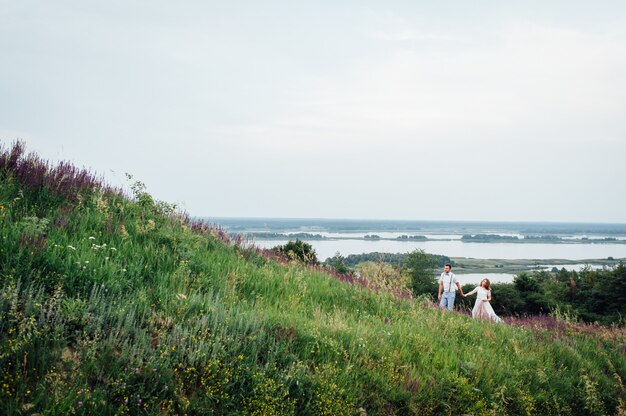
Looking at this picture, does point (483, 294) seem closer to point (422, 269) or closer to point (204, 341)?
point (204, 341)

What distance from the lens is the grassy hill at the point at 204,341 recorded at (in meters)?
4.47

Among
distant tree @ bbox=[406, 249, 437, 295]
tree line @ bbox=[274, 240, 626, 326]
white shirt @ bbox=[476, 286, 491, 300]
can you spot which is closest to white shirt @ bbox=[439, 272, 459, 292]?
white shirt @ bbox=[476, 286, 491, 300]

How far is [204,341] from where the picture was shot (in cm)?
545

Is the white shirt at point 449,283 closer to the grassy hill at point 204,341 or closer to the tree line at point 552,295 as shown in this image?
the grassy hill at point 204,341

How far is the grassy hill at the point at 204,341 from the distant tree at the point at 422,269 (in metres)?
25.8

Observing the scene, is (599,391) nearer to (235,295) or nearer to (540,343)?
(540,343)

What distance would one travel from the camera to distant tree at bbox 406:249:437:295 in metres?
36.0

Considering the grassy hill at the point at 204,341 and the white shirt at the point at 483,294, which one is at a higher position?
the grassy hill at the point at 204,341

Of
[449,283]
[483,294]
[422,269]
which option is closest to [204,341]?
[449,283]

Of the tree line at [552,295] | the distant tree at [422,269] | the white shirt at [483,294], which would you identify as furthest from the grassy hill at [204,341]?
the distant tree at [422,269]

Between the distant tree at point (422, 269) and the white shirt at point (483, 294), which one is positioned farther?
the distant tree at point (422, 269)

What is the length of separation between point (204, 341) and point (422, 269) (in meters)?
34.8

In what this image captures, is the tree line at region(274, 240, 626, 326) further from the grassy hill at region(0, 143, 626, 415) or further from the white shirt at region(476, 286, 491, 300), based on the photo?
the grassy hill at region(0, 143, 626, 415)

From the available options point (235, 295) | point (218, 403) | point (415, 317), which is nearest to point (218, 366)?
point (218, 403)
